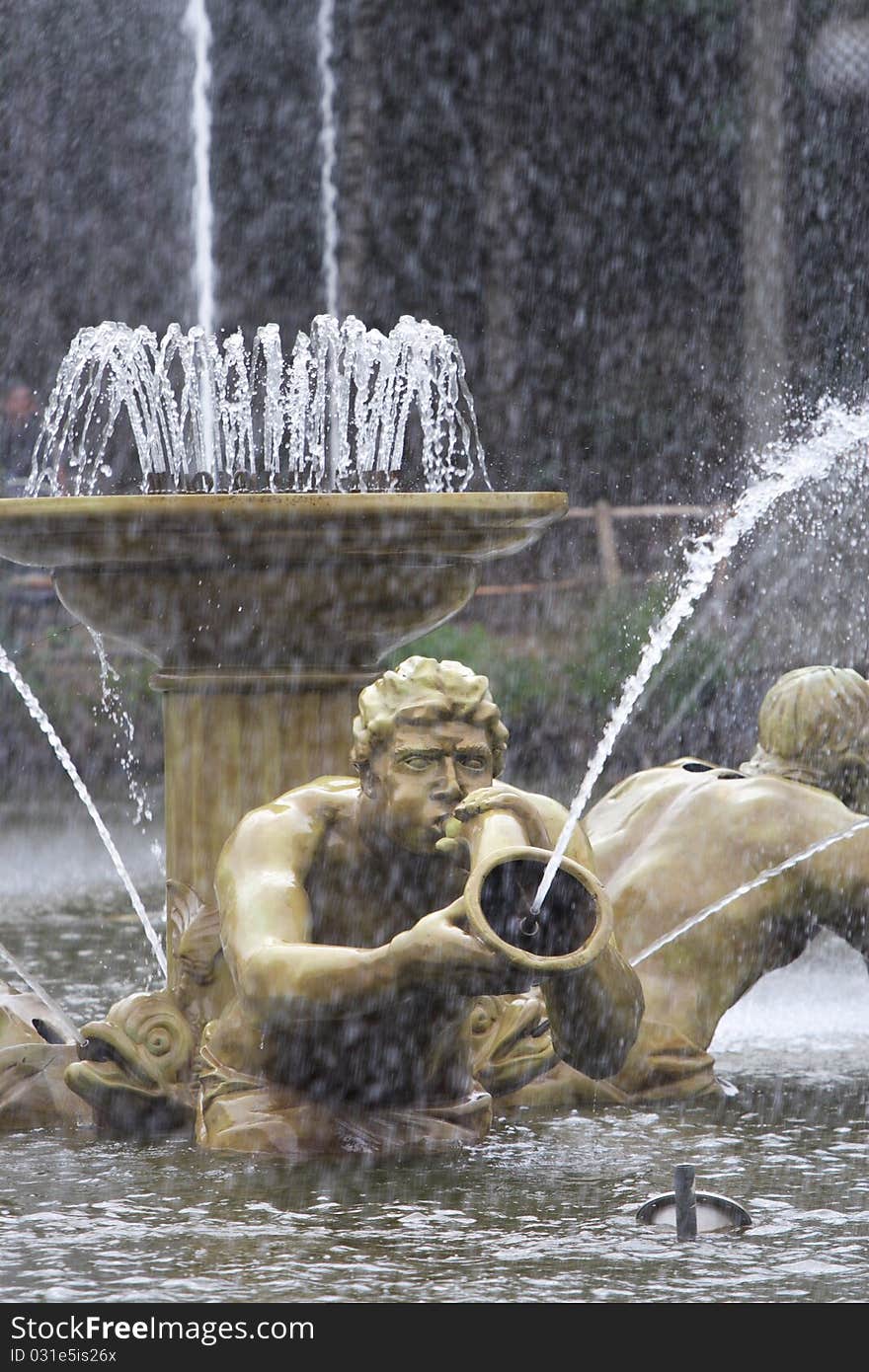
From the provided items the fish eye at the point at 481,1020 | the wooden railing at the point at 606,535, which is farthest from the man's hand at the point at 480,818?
the wooden railing at the point at 606,535

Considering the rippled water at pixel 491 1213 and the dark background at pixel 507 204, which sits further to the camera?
the dark background at pixel 507 204

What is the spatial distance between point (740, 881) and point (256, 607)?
1107mm

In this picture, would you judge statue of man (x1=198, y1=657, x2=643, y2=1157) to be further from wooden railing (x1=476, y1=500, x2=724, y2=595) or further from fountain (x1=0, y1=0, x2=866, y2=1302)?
wooden railing (x1=476, y1=500, x2=724, y2=595)

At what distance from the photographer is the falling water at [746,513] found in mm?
4645

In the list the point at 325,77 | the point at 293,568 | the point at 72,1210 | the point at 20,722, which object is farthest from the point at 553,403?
the point at 72,1210

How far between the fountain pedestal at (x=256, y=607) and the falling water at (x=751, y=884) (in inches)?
28.7

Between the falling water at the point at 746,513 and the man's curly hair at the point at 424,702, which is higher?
the falling water at the point at 746,513

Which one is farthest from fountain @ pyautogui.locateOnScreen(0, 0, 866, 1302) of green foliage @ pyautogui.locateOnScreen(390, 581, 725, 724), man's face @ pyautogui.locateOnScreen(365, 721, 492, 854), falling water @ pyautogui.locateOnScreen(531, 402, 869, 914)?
green foliage @ pyautogui.locateOnScreen(390, 581, 725, 724)

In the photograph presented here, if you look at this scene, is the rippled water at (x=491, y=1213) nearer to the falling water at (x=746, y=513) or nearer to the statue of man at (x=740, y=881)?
the statue of man at (x=740, y=881)

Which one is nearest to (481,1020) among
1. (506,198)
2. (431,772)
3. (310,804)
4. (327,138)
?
(310,804)

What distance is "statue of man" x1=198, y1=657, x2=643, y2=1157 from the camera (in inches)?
149

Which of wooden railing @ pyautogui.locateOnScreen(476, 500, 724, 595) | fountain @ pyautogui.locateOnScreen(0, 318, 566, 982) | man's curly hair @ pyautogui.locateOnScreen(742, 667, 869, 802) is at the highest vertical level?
wooden railing @ pyautogui.locateOnScreen(476, 500, 724, 595)

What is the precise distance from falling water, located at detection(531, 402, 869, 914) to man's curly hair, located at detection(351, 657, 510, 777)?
0.23 meters

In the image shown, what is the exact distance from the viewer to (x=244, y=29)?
17.6 meters
